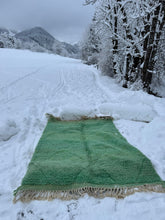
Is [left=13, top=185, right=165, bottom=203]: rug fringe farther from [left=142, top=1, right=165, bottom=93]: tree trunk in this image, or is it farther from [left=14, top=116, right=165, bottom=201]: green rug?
[left=142, top=1, right=165, bottom=93]: tree trunk

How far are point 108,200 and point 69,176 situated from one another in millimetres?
526

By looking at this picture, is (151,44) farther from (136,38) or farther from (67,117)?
(67,117)

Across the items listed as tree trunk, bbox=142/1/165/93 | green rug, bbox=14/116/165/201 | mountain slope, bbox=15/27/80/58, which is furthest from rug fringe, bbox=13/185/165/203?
mountain slope, bbox=15/27/80/58

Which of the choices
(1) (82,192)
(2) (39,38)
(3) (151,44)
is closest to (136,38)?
(3) (151,44)

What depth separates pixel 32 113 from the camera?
11.0ft

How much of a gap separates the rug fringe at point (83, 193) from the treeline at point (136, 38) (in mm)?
4646

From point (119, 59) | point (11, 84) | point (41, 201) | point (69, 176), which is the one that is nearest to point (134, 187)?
point (69, 176)

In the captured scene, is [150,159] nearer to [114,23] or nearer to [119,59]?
[119,59]

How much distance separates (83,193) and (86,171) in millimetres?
246

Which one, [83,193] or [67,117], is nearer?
[83,193]

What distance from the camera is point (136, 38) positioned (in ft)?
17.1

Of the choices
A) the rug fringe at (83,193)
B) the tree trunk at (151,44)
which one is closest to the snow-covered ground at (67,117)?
the rug fringe at (83,193)

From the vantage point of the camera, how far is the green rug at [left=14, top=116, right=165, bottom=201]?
4.72 feet

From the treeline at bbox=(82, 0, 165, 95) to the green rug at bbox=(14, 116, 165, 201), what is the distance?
170 inches
